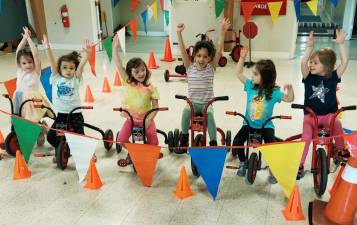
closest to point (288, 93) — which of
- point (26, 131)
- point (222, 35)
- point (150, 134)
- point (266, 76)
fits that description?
point (266, 76)

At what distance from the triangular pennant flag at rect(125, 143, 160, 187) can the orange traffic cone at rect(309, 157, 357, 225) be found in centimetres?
119

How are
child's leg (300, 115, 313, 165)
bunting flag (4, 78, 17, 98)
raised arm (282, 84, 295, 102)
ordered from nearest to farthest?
raised arm (282, 84, 295, 102), child's leg (300, 115, 313, 165), bunting flag (4, 78, 17, 98)

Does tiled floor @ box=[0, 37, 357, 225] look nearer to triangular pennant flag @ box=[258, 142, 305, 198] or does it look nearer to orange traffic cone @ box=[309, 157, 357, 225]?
orange traffic cone @ box=[309, 157, 357, 225]

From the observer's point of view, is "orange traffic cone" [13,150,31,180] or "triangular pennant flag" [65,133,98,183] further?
"orange traffic cone" [13,150,31,180]

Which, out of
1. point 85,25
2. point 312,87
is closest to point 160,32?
point 85,25

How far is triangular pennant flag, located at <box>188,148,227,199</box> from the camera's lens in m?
2.48

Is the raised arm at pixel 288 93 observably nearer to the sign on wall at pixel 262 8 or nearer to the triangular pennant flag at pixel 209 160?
the triangular pennant flag at pixel 209 160

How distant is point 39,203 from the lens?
2.78 meters

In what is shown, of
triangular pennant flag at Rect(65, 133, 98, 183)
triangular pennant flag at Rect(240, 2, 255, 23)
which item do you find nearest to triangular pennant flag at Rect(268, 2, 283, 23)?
triangular pennant flag at Rect(240, 2, 255, 23)

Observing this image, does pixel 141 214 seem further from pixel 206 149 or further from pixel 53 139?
pixel 53 139

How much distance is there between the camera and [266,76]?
2840mm

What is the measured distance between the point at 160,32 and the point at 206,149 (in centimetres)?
875

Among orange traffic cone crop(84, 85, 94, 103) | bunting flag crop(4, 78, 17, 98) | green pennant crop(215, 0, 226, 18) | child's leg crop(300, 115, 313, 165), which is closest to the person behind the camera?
child's leg crop(300, 115, 313, 165)

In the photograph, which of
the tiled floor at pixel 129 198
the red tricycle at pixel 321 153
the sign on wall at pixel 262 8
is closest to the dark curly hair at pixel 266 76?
the red tricycle at pixel 321 153
